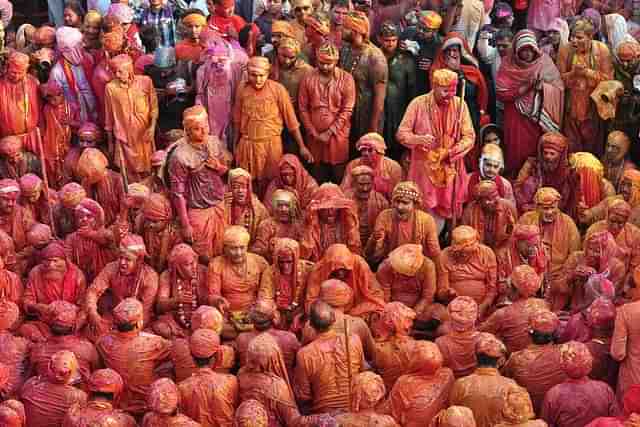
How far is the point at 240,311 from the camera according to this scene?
64.6 ft

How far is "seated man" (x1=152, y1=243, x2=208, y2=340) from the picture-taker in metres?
19.6

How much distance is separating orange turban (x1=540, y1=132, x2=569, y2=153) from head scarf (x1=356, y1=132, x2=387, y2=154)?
1676mm

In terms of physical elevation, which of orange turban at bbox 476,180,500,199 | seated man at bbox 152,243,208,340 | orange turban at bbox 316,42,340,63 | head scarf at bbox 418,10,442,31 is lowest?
seated man at bbox 152,243,208,340

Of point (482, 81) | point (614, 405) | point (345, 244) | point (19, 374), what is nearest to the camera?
point (614, 405)

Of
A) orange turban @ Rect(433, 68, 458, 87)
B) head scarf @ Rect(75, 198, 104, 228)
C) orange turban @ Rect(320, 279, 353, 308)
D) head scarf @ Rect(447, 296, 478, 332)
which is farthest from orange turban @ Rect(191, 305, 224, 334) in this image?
orange turban @ Rect(433, 68, 458, 87)

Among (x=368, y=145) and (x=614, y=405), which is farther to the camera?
(x=368, y=145)

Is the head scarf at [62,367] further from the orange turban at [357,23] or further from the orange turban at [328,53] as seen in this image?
the orange turban at [357,23]

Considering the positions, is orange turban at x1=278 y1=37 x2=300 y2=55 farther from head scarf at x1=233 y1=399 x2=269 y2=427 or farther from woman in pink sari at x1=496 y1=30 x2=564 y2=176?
head scarf at x1=233 y1=399 x2=269 y2=427

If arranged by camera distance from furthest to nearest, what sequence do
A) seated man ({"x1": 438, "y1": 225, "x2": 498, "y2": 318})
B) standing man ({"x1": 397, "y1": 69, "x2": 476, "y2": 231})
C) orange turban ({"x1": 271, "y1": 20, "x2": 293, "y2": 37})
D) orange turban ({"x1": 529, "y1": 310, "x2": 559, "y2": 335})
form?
1. orange turban ({"x1": 271, "y1": 20, "x2": 293, "y2": 37})
2. standing man ({"x1": 397, "y1": 69, "x2": 476, "y2": 231})
3. seated man ({"x1": 438, "y1": 225, "x2": 498, "y2": 318})
4. orange turban ({"x1": 529, "y1": 310, "x2": 559, "y2": 335})

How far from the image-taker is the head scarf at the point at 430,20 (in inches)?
859

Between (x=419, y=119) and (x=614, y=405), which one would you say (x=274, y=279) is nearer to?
(x=419, y=119)

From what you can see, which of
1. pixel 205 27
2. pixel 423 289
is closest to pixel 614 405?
pixel 423 289

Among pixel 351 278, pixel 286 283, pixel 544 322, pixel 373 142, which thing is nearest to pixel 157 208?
pixel 286 283

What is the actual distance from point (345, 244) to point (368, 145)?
3.91 ft
